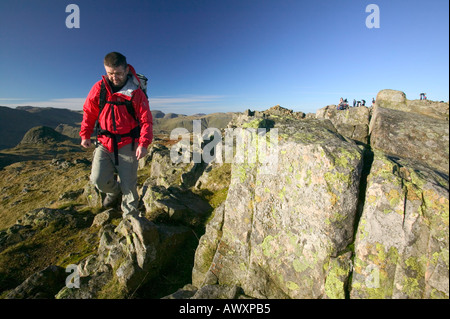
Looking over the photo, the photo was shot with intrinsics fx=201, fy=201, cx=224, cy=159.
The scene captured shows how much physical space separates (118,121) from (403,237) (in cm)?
943

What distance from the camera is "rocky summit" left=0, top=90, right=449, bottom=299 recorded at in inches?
180

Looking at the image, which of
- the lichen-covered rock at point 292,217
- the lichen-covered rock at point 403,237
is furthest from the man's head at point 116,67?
the lichen-covered rock at point 403,237

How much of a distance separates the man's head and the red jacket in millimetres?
279

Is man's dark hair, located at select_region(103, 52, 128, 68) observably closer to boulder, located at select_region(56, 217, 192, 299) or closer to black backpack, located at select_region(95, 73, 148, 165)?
black backpack, located at select_region(95, 73, 148, 165)

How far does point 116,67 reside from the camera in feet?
23.7

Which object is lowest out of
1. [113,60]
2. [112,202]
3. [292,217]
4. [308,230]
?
[112,202]

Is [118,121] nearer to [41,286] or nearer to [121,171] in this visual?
[121,171]

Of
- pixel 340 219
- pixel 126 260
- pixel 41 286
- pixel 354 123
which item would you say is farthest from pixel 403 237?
pixel 41 286

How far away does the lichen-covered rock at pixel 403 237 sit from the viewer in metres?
4.32

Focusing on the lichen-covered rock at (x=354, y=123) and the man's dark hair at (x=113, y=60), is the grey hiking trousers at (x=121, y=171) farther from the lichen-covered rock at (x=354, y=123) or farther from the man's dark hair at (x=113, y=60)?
the lichen-covered rock at (x=354, y=123)

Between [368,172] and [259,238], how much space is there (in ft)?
11.8

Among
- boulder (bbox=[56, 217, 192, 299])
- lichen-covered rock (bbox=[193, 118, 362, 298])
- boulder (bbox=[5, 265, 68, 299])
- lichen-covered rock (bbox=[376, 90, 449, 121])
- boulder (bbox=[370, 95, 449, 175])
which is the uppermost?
lichen-covered rock (bbox=[376, 90, 449, 121])

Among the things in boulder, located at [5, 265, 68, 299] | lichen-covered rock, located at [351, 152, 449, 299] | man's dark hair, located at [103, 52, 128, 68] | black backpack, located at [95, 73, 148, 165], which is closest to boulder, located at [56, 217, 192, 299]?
boulder, located at [5, 265, 68, 299]
